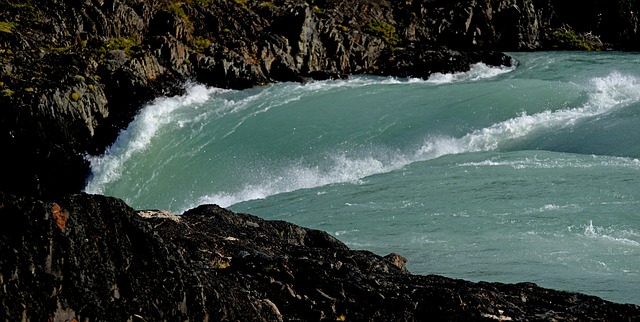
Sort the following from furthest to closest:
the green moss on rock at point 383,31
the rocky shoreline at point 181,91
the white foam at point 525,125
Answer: the green moss on rock at point 383,31 < the white foam at point 525,125 < the rocky shoreline at point 181,91

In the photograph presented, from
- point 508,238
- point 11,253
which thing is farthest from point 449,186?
point 11,253

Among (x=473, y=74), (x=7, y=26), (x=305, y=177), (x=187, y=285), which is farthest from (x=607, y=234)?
(x=7, y=26)

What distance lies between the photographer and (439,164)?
937 inches

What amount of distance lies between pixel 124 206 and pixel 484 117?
2310 cm

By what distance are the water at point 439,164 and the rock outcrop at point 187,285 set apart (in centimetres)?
425

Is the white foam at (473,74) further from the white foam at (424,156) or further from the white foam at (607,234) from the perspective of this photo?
the white foam at (607,234)

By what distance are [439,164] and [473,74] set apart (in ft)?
46.2

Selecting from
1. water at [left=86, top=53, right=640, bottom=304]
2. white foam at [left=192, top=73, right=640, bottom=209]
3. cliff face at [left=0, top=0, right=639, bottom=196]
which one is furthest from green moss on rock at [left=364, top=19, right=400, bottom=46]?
white foam at [left=192, top=73, right=640, bottom=209]

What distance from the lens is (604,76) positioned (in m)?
32.8

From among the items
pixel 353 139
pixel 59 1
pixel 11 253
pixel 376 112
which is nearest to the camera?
Answer: pixel 11 253

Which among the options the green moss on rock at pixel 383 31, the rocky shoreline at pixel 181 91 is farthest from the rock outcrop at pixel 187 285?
the green moss on rock at pixel 383 31

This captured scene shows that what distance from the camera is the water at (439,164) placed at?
1495 cm

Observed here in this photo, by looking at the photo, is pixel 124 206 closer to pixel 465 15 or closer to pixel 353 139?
pixel 353 139

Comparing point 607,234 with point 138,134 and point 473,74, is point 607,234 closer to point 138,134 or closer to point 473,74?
point 138,134
